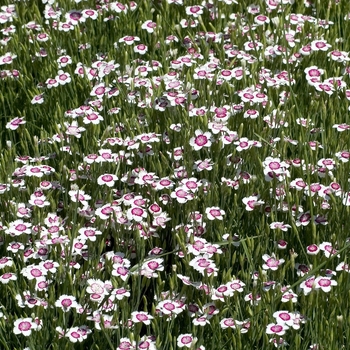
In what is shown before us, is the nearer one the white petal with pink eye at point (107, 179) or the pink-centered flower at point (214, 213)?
the pink-centered flower at point (214, 213)

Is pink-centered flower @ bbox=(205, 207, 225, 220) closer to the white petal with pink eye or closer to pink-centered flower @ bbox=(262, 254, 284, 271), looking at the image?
pink-centered flower @ bbox=(262, 254, 284, 271)

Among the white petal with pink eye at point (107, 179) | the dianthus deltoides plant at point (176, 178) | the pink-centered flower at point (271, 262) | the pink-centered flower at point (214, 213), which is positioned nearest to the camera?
the dianthus deltoides plant at point (176, 178)

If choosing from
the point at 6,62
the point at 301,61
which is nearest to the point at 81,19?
the point at 6,62

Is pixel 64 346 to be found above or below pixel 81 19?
below

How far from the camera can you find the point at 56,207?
12.2ft

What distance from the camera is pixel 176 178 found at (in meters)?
3.68

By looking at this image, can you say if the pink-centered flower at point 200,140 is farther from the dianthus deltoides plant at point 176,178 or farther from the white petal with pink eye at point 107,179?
the white petal with pink eye at point 107,179

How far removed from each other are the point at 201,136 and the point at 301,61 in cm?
116

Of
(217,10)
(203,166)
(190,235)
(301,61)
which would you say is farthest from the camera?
(217,10)

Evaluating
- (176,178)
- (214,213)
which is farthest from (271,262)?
(176,178)

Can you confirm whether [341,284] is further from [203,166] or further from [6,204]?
[6,204]

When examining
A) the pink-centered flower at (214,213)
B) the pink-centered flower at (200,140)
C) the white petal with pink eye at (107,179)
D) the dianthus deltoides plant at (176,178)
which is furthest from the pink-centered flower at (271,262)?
the white petal with pink eye at (107,179)

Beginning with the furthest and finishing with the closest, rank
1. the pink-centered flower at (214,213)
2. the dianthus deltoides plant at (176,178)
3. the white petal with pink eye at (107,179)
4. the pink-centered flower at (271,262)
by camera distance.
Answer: the white petal with pink eye at (107,179)
the pink-centered flower at (214,213)
the pink-centered flower at (271,262)
the dianthus deltoides plant at (176,178)

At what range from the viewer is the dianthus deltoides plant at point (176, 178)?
3.07m
